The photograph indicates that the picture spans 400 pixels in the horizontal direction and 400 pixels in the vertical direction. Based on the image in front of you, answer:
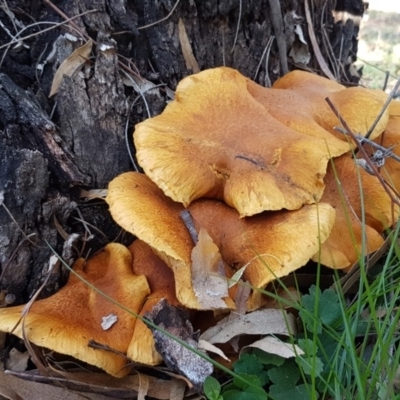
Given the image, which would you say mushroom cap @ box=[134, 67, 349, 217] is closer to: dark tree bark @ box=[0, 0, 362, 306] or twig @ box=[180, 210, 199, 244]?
twig @ box=[180, 210, 199, 244]

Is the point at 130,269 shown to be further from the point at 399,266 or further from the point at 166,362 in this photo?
the point at 399,266

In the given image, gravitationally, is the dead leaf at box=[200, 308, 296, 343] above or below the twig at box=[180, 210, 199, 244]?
below

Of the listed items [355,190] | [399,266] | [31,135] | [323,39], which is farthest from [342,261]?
[323,39]

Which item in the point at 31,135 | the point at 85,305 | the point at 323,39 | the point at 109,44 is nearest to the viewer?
the point at 85,305

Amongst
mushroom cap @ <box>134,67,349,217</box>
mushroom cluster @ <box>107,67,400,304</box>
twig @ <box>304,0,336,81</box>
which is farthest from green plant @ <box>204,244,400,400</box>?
twig @ <box>304,0,336,81</box>

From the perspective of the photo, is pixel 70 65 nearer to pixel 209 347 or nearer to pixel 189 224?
pixel 189 224

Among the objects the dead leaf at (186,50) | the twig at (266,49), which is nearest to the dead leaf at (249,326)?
the dead leaf at (186,50)

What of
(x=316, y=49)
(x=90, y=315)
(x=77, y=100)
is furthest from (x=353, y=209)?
(x=316, y=49)
